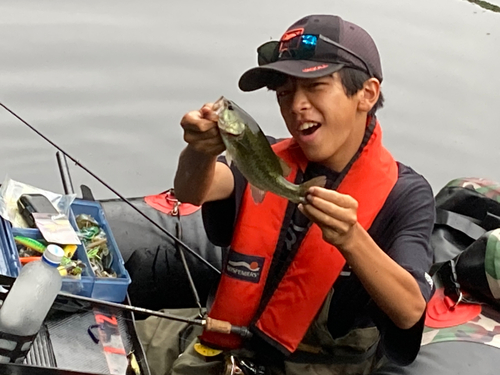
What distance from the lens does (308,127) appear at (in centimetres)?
165

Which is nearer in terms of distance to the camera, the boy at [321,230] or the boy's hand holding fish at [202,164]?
the boy's hand holding fish at [202,164]

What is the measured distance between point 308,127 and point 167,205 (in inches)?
39.7

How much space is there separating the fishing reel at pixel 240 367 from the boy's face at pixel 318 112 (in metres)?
0.62

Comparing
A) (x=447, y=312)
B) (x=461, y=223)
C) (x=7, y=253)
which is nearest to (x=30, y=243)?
(x=7, y=253)

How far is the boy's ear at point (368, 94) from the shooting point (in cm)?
173

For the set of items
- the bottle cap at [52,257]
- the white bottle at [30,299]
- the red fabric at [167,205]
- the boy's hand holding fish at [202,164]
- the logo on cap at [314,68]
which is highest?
the logo on cap at [314,68]

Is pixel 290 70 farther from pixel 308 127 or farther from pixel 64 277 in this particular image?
pixel 64 277

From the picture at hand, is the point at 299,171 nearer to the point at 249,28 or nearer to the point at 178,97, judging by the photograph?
the point at 178,97

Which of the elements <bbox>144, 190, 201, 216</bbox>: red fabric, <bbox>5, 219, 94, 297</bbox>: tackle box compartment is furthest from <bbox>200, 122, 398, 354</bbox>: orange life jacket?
<bbox>144, 190, 201, 216</bbox>: red fabric

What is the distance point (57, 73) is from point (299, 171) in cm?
241

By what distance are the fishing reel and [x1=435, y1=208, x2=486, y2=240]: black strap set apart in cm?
91

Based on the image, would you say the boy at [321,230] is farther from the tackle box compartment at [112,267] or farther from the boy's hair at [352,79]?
the tackle box compartment at [112,267]

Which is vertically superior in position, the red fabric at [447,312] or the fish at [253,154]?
the fish at [253,154]

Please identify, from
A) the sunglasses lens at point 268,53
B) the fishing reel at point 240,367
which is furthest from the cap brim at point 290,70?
the fishing reel at point 240,367
